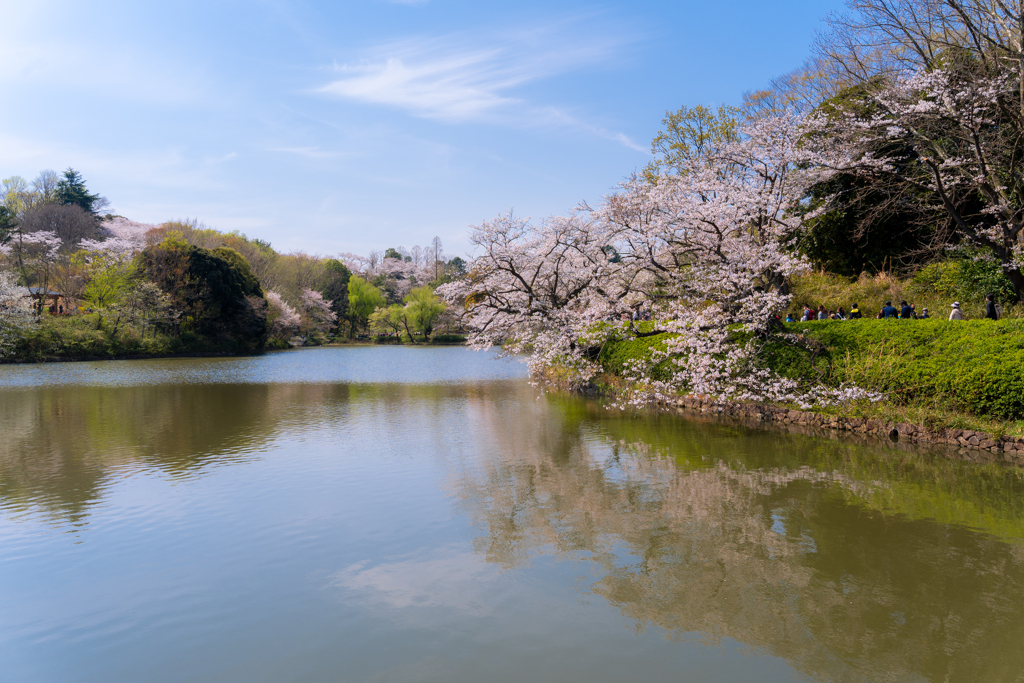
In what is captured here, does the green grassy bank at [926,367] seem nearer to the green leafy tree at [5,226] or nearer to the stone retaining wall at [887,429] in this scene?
the stone retaining wall at [887,429]

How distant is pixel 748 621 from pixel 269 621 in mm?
3965

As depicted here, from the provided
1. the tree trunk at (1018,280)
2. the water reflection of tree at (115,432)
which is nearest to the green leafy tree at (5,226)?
the water reflection of tree at (115,432)

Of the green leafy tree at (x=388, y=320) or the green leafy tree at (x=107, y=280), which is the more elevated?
the green leafy tree at (x=107, y=280)

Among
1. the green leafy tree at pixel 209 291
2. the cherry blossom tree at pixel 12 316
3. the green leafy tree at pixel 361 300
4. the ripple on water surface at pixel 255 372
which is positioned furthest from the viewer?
the green leafy tree at pixel 361 300

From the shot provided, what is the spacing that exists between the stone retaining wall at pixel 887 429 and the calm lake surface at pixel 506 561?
39.9 inches

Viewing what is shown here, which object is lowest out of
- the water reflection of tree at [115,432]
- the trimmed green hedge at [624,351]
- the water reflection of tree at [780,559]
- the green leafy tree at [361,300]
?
the water reflection of tree at [115,432]

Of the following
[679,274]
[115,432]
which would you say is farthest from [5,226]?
[679,274]

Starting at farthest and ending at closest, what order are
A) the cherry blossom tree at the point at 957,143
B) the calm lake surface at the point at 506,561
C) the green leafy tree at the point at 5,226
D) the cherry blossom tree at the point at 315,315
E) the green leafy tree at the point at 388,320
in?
the green leafy tree at the point at 388,320 → the cherry blossom tree at the point at 315,315 → the green leafy tree at the point at 5,226 → the cherry blossom tree at the point at 957,143 → the calm lake surface at the point at 506,561

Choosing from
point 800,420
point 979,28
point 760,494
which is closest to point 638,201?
point 800,420

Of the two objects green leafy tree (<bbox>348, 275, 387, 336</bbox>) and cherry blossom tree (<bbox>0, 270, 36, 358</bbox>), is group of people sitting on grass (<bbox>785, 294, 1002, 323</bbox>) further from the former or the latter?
green leafy tree (<bbox>348, 275, 387, 336</bbox>)

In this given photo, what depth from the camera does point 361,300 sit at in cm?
6606

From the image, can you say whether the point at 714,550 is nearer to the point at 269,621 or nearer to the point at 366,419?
the point at 269,621

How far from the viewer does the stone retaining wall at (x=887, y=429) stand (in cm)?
991

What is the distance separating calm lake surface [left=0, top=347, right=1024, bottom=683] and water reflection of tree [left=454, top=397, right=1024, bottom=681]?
0.03m
